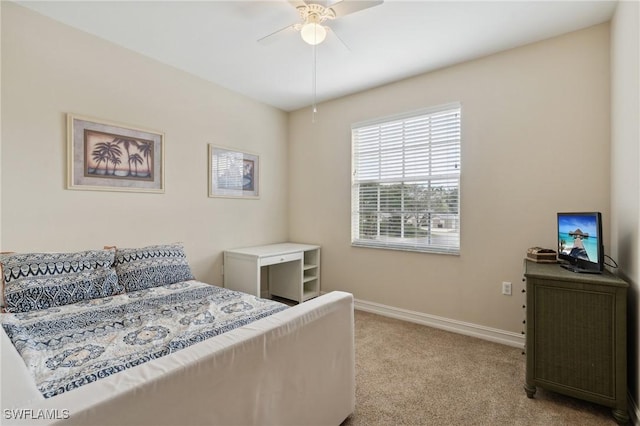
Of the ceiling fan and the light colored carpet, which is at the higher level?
the ceiling fan

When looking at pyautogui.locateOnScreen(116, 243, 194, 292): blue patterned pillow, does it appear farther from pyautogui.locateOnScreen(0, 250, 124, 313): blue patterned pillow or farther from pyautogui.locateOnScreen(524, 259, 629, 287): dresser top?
pyautogui.locateOnScreen(524, 259, 629, 287): dresser top

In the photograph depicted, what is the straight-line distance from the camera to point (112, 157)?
2623 millimetres

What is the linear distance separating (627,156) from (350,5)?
1.94m

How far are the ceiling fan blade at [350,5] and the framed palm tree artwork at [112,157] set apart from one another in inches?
78.6

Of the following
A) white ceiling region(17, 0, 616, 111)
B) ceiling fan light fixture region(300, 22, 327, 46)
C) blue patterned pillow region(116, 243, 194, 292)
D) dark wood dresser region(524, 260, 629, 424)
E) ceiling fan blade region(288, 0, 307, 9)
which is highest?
white ceiling region(17, 0, 616, 111)

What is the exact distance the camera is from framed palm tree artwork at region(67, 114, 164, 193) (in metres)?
2.41

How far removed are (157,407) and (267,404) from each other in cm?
48

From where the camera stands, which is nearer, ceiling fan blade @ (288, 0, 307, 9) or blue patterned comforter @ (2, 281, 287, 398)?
blue patterned comforter @ (2, 281, 287, 398)

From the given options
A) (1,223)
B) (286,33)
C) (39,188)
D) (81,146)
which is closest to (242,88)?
(286,33)

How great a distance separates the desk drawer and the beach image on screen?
2488 mm

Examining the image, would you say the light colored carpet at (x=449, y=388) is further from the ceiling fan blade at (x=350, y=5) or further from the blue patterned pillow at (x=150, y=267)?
the ceiling fan blade at (x=350, y=5)

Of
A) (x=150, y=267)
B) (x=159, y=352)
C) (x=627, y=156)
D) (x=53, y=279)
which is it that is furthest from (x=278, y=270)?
(x=627, y=156)

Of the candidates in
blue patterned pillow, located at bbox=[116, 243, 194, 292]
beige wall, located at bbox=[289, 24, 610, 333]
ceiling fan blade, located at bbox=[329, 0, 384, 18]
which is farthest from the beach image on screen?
blue patterned pillow, located at bbox=[116, 243, 194, 292]

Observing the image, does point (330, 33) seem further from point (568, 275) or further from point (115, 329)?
point (115, 329)
